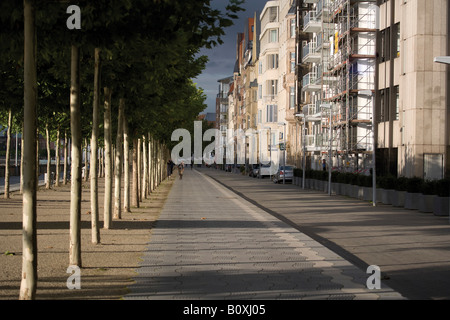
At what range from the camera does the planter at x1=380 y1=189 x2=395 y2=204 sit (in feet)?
96.6

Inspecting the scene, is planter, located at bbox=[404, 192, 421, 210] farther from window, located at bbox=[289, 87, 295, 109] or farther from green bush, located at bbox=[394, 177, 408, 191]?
window, located at bbox=[289, 87, 295, 109]

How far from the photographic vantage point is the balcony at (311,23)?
65.4 m

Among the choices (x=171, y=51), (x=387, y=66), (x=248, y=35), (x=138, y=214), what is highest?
(x=248, y=35)

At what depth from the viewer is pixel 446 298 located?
9.01 m

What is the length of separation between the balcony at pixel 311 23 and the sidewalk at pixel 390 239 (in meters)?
38.9

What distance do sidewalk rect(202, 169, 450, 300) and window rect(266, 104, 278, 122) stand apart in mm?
66813

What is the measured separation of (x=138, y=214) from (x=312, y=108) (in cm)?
4685

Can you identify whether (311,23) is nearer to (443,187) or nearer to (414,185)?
(414,185)

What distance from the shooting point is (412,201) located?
26.6m

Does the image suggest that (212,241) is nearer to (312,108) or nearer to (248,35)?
(312,108)

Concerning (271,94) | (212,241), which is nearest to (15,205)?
(212,241)

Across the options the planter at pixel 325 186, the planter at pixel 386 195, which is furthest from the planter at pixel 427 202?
the planter at pixel 325 186

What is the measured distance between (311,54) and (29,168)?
59.5 m

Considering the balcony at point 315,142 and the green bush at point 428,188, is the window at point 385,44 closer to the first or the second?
the balcony at point 315,142
